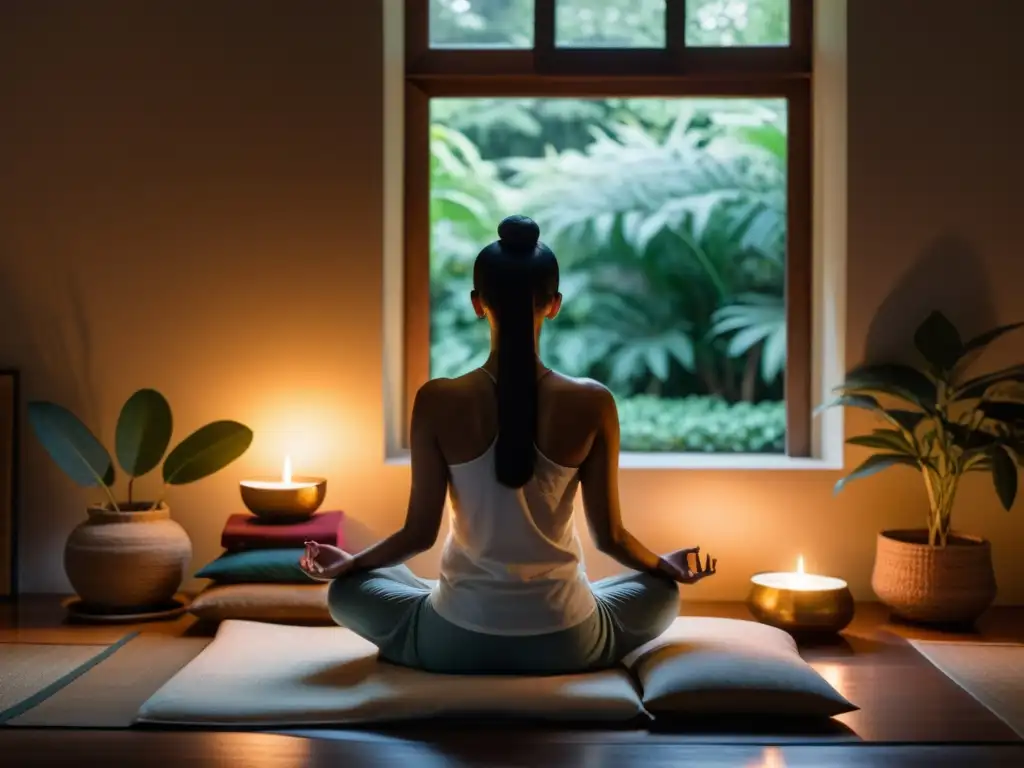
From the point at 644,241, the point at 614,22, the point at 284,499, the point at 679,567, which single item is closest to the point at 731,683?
the point at 679,567

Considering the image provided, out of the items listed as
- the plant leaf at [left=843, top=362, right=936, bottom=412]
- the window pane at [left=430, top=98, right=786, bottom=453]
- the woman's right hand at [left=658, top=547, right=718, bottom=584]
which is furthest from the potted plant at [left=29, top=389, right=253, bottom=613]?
the plant leaf at [left=843, top=362, right=936, bottom=412]

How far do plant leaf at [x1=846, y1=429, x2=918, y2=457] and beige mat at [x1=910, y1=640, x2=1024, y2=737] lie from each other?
1.67ft

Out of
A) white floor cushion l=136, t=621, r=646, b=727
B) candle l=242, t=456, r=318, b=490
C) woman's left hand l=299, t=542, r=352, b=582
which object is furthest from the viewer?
candle l=242, t=456, r=318, b=490

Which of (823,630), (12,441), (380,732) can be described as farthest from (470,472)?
(12,441)

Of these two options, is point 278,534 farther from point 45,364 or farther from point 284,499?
point 45,364

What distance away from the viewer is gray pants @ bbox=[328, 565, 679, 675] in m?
2.45

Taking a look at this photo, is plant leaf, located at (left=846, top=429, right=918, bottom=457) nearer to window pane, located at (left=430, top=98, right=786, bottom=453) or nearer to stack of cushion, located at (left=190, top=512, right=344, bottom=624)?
window pane, located at (left=430, top=98, right=786, bottom=453)

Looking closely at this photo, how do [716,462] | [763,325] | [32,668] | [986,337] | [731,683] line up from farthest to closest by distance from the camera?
[763,325], [716,462], [986,337], [32,668], [731,683]

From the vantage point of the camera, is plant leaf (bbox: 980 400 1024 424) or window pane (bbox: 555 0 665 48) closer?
plant leaf (bbox: 980 400 1024 424)

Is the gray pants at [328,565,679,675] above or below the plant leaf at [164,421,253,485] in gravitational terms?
below

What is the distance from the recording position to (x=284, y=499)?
10.5 feet

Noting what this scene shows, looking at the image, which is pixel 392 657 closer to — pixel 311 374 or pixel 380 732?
pixel 380 732

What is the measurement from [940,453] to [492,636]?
151 centimetres

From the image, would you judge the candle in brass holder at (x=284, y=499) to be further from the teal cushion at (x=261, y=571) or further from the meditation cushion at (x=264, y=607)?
the meditation cushion at (x=264, y=607)
